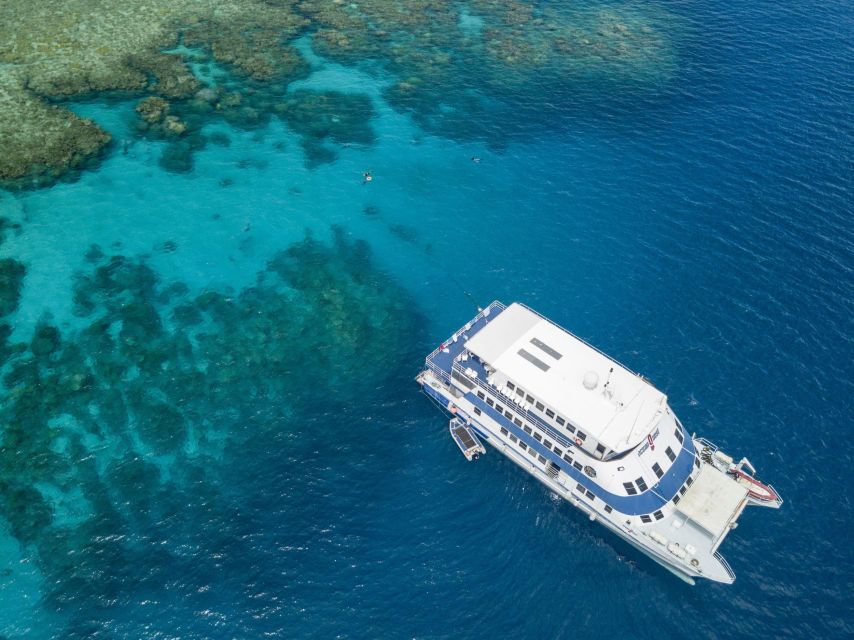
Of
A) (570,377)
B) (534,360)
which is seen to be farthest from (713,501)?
(534,360)

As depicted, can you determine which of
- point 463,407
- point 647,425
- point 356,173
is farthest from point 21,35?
point 647,425

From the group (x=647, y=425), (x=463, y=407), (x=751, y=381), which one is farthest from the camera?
(x=751, y=381)

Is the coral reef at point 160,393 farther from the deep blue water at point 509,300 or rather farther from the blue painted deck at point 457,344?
the blue painted deck at point 457,344

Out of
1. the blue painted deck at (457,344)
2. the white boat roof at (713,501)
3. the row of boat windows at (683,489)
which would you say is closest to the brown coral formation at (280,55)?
the blue painted deck at (457,344)

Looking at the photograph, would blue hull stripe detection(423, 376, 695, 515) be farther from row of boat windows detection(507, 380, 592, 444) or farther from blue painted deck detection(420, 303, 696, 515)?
row of boat windows detection(507, 380, 592, 444)

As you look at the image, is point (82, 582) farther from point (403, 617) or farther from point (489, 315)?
point (489, 315)

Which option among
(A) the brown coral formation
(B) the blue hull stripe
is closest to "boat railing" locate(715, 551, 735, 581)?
(B) the blue hull stripe
